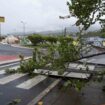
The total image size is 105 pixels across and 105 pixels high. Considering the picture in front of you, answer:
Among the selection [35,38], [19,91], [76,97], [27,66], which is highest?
[35,38]

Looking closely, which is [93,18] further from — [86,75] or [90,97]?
[86,75]

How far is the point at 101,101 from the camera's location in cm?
1030

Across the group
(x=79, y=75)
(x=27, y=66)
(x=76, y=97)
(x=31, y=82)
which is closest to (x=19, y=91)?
(x=31, y=82)

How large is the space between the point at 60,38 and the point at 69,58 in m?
0.80

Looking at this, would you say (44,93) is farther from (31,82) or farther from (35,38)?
(35,38)

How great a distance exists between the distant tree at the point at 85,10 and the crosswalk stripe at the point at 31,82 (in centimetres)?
328

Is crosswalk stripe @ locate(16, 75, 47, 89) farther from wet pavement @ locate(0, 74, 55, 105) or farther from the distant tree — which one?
the distant tree

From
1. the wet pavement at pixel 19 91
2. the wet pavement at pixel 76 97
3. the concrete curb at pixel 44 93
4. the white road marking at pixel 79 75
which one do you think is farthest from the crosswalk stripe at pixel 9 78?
the white road marking at pixel 79 75

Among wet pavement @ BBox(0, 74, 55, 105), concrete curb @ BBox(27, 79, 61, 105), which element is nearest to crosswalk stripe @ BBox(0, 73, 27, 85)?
wet pavement @ BBox(0, 74, 55, 105)

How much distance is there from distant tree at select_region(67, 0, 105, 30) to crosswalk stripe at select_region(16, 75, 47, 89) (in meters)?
3.28

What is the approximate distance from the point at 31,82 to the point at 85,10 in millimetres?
4197

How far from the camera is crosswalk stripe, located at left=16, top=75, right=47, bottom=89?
11969 millimetres

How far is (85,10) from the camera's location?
33.9ft

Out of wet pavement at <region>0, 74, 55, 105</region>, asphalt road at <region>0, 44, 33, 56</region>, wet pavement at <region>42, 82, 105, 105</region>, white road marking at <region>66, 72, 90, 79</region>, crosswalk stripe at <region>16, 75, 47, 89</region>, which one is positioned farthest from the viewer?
asphalt road at <region>0, 44, 33, 56</region>
